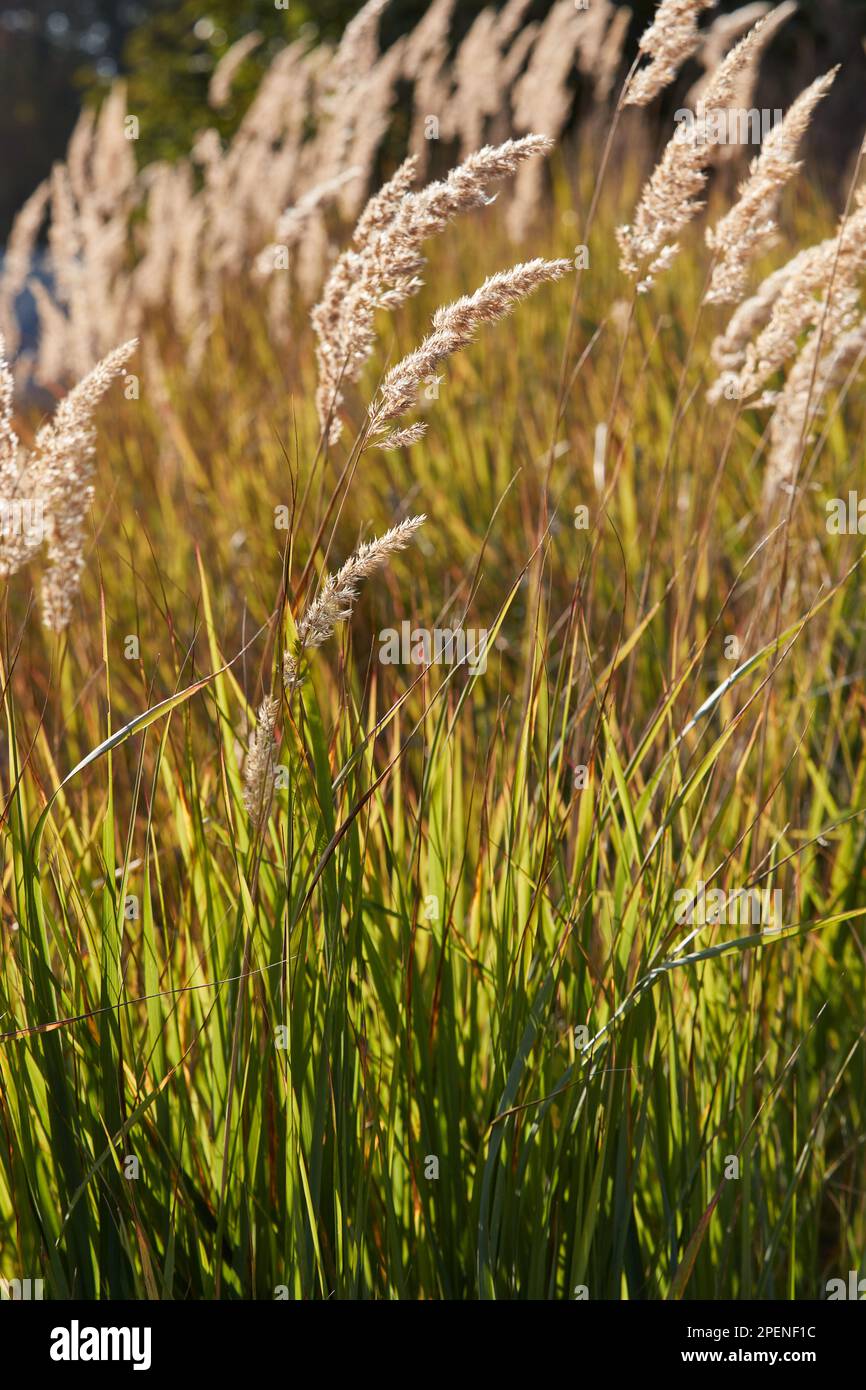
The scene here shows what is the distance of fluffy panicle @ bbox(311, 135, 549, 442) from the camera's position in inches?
40.4

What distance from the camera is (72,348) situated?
12.5ft

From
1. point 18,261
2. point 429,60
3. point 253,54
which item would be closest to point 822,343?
point 18,261

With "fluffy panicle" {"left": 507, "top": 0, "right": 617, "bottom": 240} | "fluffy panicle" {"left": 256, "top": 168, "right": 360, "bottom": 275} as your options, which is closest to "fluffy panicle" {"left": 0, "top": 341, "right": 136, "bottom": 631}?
"fluffy panicle" {"left": 256, "top": 168, "right": 360, "bottom": 275}

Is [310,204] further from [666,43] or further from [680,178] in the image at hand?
[680,178]

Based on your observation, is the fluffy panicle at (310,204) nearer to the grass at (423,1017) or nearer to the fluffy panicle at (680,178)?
the fluffy panicle at (680,178)

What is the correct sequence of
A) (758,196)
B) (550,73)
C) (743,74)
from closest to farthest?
(758,196) → (743,74) → (550,73)

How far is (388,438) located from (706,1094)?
0.85 metres

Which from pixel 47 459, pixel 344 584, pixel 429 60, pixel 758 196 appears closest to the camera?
pixel 344 584

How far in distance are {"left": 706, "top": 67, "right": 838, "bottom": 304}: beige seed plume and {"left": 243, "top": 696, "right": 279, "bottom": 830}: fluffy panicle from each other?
32.9 inches

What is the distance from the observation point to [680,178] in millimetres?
1274

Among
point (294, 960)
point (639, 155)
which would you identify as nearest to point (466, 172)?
point (294, 960)

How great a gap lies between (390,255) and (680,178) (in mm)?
440

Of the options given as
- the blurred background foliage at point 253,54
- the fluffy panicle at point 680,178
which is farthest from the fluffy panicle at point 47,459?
the blurred background foliage at point 253,54
